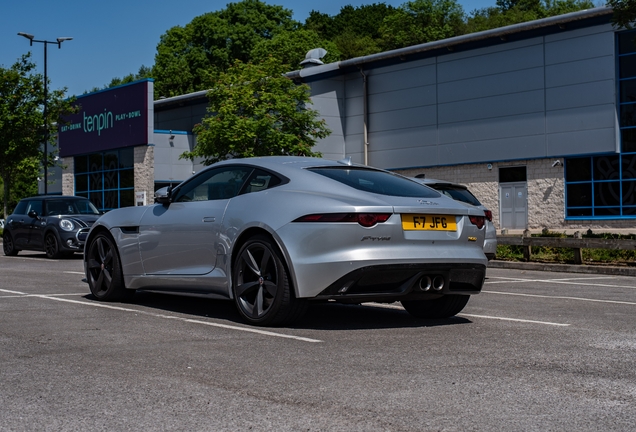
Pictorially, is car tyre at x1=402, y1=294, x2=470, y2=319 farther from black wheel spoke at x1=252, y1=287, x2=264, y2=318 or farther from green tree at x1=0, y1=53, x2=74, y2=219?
green tree at x1=0, y1=53, x2=74, y2=219

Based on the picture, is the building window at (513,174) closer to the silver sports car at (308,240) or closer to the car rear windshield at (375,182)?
the silver sports car at (308,240)

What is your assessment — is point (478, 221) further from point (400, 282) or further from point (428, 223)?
point (400, 282)

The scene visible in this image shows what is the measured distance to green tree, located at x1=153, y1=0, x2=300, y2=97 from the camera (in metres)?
67.8

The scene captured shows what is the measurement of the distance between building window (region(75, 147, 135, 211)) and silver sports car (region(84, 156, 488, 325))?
125 feet


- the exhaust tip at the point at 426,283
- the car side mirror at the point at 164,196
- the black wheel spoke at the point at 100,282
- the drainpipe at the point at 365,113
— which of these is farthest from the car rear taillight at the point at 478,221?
the drainpipe at the point at 365,113

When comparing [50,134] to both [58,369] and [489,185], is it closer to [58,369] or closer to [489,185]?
[489,185]

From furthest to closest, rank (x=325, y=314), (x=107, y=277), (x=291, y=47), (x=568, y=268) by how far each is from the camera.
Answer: (x=291, y=47), (x=568, y=268), (x=107, y=277), (x=325, y=314)

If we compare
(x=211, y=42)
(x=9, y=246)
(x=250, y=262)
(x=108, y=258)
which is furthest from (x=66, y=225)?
(x=211, y=42)

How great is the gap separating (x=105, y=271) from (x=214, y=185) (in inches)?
73.3

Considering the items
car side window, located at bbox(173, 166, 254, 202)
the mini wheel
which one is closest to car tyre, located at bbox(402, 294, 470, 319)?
car side window, located at bbox(173, 166, 254, 202)

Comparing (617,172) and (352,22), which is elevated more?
(352,22)

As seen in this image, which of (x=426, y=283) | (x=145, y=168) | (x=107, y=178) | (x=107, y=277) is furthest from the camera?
(x=107, y=178)

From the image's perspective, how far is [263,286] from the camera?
707 centimetres

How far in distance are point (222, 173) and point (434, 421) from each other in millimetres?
4465
